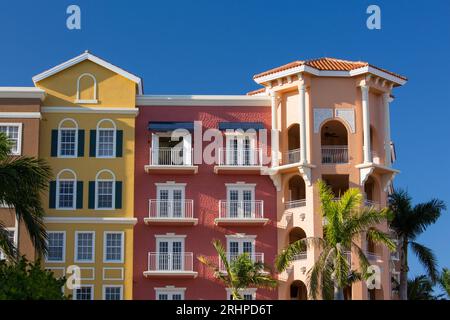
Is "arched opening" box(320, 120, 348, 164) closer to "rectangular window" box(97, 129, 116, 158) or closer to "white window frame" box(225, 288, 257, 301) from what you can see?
"white window frame" box(225, 288, 257, 301)

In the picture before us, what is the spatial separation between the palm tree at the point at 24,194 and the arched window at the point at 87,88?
80.8 feet

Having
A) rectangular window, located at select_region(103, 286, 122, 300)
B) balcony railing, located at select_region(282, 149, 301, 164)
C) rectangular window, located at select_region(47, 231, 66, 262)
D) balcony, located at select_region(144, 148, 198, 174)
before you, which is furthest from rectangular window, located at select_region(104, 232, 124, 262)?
balcony railing, located at select_region(282, 149, 301, 164)

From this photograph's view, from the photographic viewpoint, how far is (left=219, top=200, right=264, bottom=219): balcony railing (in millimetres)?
51281

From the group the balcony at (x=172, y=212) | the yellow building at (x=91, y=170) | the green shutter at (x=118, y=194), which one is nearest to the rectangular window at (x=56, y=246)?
the yellow building at (x=91, y=170)

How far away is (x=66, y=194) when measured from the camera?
5094cm

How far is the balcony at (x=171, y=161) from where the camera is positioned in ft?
168

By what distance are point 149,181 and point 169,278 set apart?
18.2 feet

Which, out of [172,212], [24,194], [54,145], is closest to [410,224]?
[172,212]

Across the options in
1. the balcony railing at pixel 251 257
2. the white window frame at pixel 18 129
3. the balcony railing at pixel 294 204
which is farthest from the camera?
the balcony railing at pixel 294 204

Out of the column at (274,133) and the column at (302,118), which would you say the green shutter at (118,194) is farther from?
the column at (302,118)

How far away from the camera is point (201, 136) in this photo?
52.1 metres

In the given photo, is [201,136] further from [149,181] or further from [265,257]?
[265,257]

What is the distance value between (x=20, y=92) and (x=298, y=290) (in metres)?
18.8

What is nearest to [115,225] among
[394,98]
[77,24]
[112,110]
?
[112,110]
